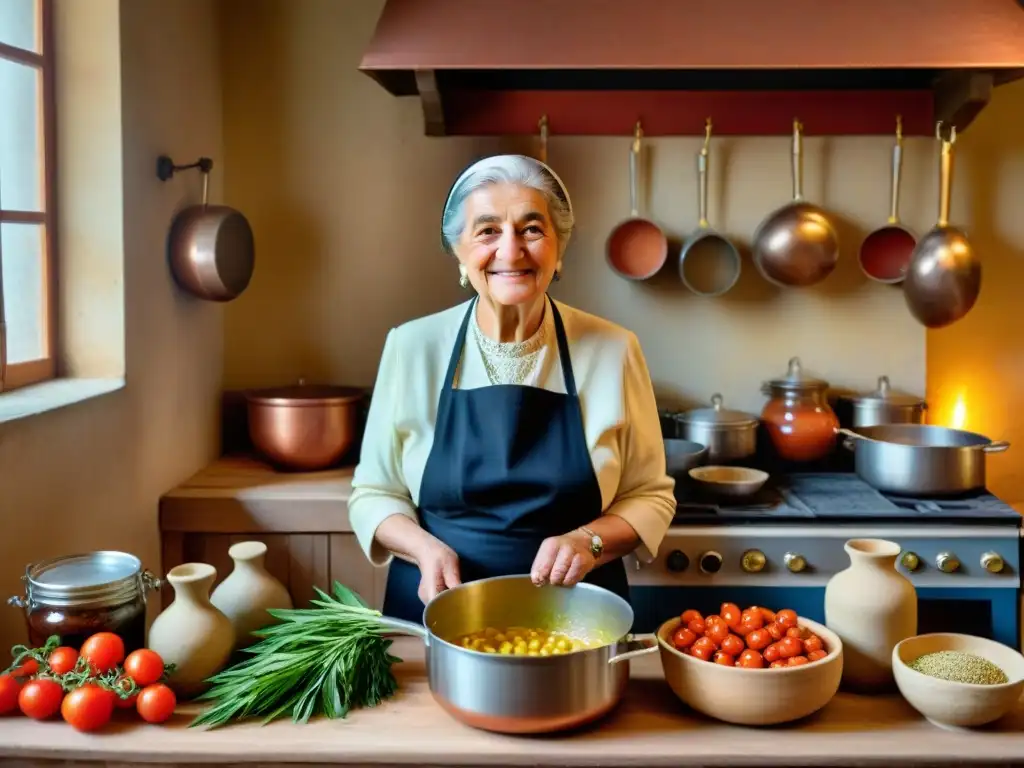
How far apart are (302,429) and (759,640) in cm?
160

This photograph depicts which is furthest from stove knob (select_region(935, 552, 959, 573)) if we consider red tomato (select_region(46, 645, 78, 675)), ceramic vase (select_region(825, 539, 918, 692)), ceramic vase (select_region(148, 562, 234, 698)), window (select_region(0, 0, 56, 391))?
window (select_region(0, 0, 56, 391))

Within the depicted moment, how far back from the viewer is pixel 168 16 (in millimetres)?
2428

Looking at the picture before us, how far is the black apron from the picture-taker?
5.61 ft

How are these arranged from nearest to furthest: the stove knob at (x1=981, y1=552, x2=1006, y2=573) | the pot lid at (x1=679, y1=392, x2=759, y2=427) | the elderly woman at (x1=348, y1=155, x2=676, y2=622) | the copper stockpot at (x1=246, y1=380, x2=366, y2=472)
→ the elderly woman at (x1=348, y1=155, x2=676, y2=622), the stove knob at (x1=981, y1=552, x2=1006, y2=573), the copper stockpot at (x1=246, y1=380, x2=366, y2=472), the pot lid at (x1=679, y1=392, x2=759, y2=427)

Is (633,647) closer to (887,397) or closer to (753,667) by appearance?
(753,667)

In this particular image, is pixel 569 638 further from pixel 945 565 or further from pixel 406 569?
pixel 945 565

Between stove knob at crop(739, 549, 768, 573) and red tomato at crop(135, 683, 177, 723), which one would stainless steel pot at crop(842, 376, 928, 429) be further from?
red tomato at crop(135, 683, 177, 723)

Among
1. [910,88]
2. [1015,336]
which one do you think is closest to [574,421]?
[910,88]

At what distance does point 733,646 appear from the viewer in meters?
1.31

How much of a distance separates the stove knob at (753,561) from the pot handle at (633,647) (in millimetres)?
1064

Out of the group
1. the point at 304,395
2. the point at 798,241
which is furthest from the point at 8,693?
the point at 798,241

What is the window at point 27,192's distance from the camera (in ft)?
6.48

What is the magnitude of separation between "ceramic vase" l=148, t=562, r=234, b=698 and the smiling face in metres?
0.65

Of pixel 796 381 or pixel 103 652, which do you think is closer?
pixel 103 652
